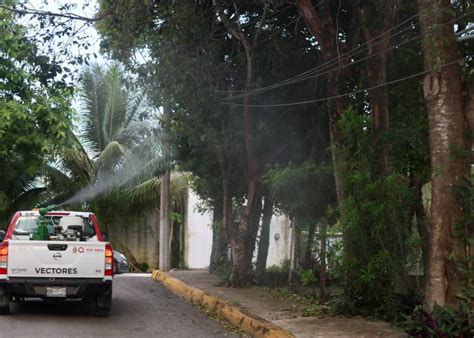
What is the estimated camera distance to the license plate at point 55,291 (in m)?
10.6

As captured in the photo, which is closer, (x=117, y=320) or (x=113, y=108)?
(x=117, y=320)

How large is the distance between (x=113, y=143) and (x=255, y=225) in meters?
8.58

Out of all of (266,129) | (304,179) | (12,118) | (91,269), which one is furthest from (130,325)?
(12,118)

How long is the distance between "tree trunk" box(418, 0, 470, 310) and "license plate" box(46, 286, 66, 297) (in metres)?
5.78

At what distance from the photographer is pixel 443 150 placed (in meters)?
7.96

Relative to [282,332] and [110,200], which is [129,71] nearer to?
[282,332]

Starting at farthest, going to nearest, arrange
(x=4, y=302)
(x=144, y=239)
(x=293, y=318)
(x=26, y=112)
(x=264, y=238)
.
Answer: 1. (x=144, y=239)
2. (x=26, y=112)
3. (x=264, y=238)
4. (x=4, y=302)
5. (x=293, y=318)

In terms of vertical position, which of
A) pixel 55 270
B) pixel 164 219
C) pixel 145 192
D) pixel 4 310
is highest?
pixel 145 192

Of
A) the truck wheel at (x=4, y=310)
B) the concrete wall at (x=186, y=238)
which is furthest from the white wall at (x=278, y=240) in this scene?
the truck wheel at (x=4, y=310)

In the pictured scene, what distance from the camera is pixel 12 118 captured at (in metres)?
17.9

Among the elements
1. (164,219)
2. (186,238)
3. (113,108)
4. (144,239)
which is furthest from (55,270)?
(144,239)

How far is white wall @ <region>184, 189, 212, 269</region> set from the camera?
27531 millimetres

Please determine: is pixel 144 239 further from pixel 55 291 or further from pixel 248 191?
pixel 55 291

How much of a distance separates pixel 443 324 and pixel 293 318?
338 cm
